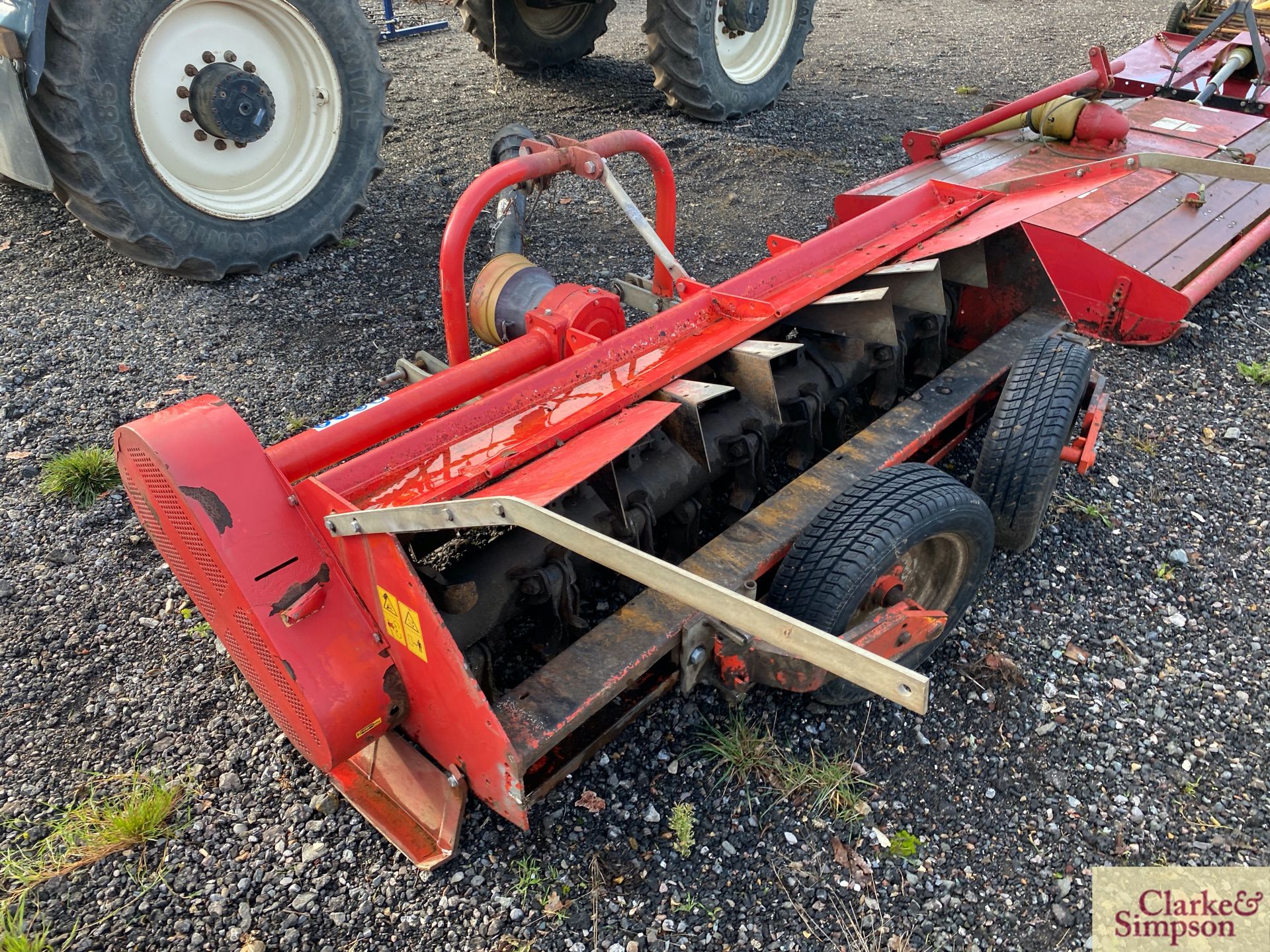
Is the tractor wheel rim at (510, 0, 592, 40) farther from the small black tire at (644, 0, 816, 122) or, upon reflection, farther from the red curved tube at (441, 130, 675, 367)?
the red curved tube at (441, 130, 675, 367)

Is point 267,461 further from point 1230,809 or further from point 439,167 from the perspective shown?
point 439,167

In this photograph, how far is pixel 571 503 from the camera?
2195 millimetres

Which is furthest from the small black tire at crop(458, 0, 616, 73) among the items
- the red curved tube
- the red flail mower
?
the red curved tube

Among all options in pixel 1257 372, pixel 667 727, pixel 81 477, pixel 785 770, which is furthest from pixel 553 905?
pixel 1257 372

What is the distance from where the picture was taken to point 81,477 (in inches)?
121

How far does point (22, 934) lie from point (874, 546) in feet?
6.62

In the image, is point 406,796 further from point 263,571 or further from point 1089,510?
point 1089,510

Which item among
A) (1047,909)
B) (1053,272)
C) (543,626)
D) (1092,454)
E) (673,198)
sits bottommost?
(1047,909)

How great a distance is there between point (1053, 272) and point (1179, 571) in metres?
1.14

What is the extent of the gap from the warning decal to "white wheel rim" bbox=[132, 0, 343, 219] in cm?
285

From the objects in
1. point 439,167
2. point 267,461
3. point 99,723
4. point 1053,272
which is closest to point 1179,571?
point 1053,272

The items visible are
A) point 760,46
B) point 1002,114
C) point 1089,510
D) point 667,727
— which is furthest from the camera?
point 760,46

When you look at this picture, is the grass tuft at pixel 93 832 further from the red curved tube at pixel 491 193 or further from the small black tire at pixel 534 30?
the small black tire at pixel 534 30

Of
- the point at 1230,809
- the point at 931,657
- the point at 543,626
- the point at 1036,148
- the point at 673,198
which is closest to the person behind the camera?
the point at 1230,809
